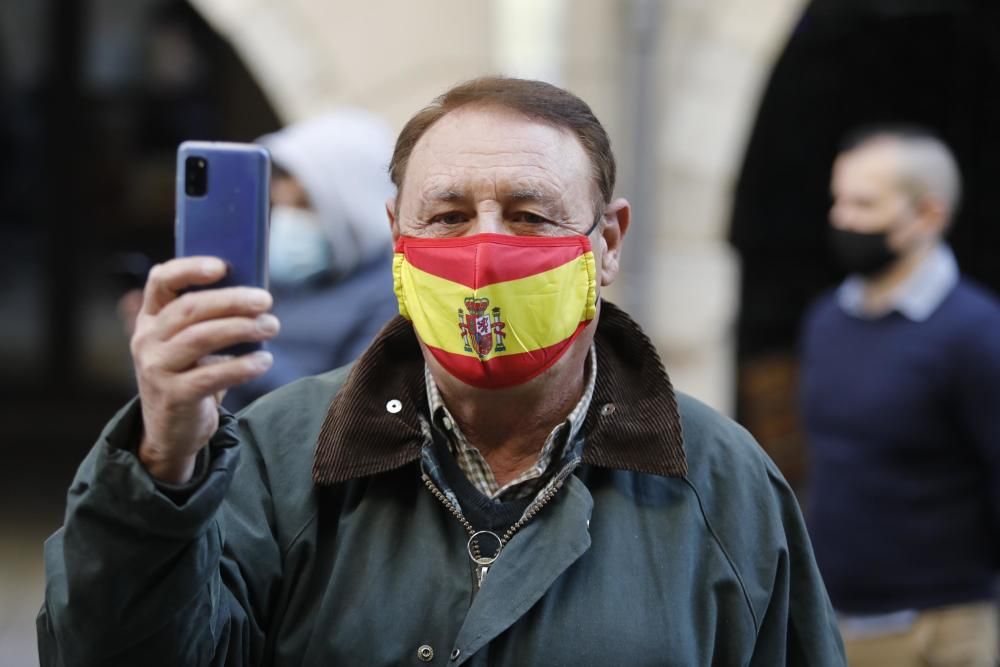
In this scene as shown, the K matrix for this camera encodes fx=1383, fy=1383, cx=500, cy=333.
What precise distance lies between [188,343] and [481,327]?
1.87ft

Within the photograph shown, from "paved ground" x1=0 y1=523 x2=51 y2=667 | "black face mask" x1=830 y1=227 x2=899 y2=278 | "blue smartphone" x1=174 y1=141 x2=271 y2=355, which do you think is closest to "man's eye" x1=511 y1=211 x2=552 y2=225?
"blue smartphone" x1=174 y1=141 x2=271 y2=355

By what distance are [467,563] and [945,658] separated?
253 cm

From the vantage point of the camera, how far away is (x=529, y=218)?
84.6 inches

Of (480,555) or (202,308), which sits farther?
(480,555)

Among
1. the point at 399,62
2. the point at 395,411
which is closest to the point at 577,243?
the point at 395,411

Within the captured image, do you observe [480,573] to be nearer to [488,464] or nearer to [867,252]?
[488,464]

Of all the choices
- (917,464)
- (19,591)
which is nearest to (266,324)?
(917,464)

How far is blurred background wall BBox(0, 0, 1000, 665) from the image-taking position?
6.15m

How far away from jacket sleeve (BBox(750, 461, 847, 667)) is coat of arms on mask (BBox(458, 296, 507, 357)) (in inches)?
21.3

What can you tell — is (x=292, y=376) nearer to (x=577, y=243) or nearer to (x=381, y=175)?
(x=381, y=175)

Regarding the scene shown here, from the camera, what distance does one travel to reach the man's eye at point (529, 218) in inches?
84.2

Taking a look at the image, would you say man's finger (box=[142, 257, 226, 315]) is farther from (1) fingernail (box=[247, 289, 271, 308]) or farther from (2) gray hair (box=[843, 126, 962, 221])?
(2) gray hair (box=[843, 126, 962, 221])

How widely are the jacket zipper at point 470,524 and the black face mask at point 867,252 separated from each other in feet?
8.60

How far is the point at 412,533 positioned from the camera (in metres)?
2.09
